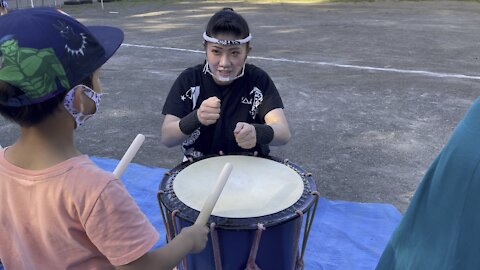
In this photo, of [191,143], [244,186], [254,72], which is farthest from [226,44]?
[244,186]

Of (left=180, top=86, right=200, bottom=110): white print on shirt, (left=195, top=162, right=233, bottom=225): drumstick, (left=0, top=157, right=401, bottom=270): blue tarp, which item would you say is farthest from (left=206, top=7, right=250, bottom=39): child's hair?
(left=0, top=157, right=401, bottom=270): blue tarp

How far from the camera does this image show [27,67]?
1035mm

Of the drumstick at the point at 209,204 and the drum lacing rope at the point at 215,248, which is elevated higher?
the drumstick at the point at 209,204

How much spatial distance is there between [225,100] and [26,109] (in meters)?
1.31

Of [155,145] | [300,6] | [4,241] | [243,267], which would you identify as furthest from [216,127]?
[300,6]

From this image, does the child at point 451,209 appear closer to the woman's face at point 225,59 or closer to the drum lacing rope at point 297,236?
the drum lacing rope at point 297,236

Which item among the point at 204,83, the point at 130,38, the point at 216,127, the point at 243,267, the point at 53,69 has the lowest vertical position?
the point at 130,38

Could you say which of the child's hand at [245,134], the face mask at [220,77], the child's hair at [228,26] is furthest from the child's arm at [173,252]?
the child's hair at [228,26]

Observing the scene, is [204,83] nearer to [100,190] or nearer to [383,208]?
[100,190]

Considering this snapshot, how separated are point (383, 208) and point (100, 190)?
7.70 feet

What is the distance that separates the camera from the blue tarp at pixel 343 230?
2658mm

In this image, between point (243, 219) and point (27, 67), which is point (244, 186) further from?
point (27, 67)

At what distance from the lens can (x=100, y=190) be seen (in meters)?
1.09

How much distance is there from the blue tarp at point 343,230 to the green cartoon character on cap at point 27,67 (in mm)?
1787
